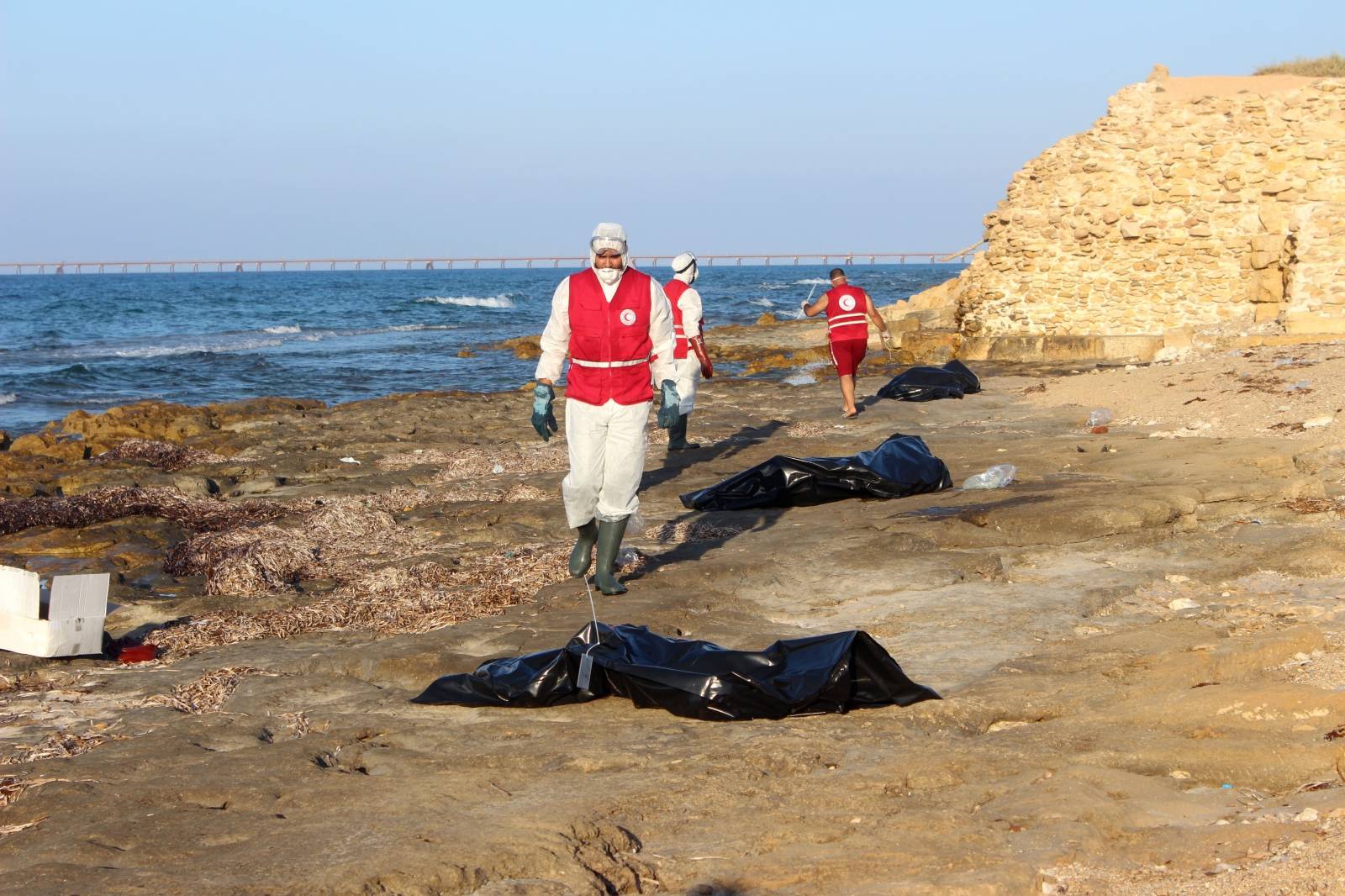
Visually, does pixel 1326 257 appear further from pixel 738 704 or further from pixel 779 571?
pixel 738 704

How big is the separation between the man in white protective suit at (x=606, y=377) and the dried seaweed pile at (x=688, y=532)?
5.06ft

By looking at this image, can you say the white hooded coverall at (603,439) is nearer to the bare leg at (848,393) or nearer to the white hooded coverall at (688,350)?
the white hooded coverall at (688,350)

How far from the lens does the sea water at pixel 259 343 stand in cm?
2473

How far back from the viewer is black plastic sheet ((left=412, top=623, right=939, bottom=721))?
4816 millimetres

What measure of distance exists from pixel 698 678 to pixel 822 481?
4.76 m

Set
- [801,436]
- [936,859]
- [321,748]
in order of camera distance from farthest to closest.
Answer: [801,436] → [321,748] → [936,859]

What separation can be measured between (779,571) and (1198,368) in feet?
31.4

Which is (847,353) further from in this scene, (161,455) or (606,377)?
(161,455)

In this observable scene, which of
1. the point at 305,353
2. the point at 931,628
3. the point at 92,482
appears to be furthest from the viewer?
the point at 305,353

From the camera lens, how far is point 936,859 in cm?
352

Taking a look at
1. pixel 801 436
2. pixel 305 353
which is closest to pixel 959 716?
pixel 801 436

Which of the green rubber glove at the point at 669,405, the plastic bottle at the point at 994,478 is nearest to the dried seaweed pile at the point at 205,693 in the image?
the green rubber glove at the point at 669,405

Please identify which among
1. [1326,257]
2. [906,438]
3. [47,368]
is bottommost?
[47,368]

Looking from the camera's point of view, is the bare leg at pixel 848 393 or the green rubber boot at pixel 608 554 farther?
the bare leg at pixel 848 393
